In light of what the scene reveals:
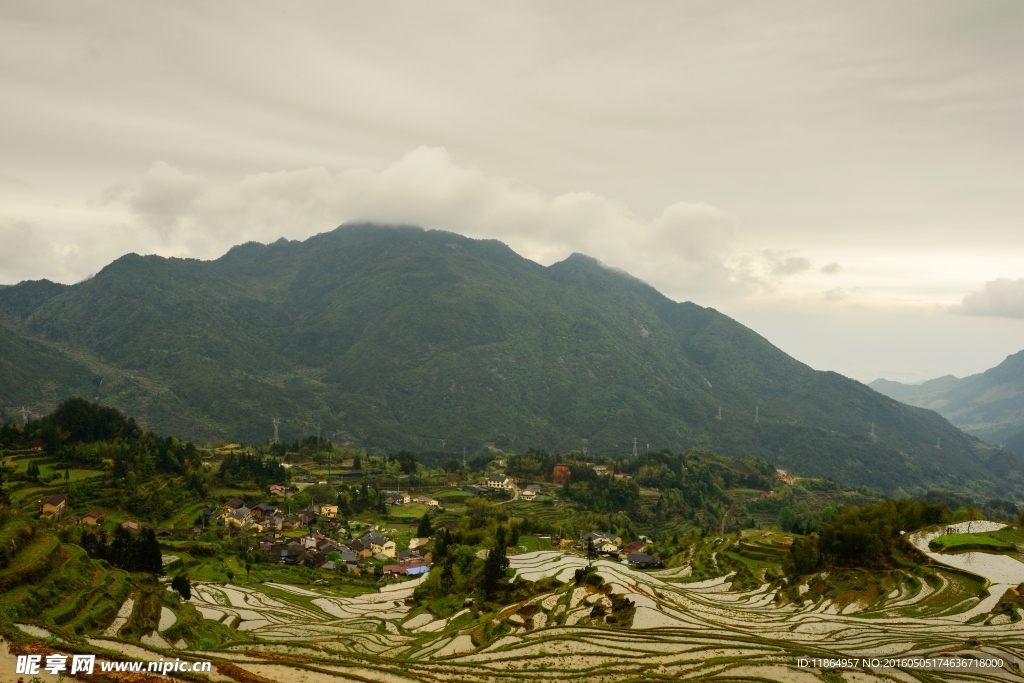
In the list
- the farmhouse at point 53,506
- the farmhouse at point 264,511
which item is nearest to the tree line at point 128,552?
the farmhouse at point 53,506

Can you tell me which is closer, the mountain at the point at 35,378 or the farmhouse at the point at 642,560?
the farmhouse at the point at 642,560

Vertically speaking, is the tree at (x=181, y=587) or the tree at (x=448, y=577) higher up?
the tree at (x=181, y=587)

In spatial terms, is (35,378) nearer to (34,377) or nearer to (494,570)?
(34,377)

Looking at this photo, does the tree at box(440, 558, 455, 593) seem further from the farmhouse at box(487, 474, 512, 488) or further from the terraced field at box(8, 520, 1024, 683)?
the farmhouse at box(487, 474, 512, 488)

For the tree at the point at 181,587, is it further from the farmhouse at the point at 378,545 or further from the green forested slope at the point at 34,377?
the green forested slope at the point at 34,377

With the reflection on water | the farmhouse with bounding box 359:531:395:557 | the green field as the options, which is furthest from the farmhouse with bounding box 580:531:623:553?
the green field

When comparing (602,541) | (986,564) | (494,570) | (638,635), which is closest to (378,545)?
(602,541)

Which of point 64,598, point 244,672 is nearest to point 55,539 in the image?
point 64,598
